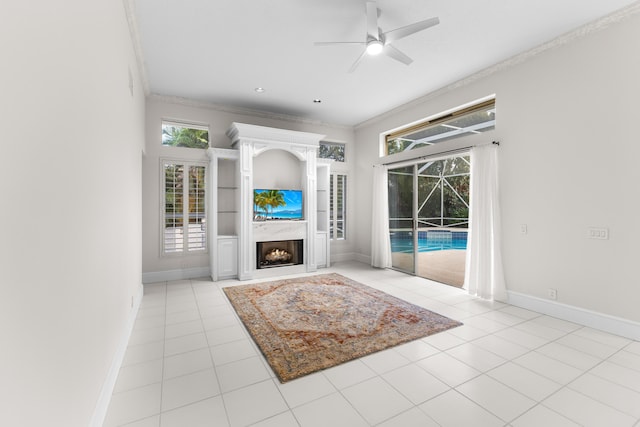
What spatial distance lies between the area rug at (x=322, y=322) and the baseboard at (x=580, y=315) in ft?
4.03

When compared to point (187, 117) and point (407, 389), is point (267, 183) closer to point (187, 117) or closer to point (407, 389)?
point (187, 117)

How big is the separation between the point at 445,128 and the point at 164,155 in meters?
4.93

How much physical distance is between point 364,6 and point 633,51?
108 inches

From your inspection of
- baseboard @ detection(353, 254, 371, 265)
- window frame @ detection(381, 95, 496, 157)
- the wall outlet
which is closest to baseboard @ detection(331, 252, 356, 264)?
baseboard @ detection(353, 254, 371, 265)

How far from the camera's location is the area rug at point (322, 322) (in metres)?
2.54

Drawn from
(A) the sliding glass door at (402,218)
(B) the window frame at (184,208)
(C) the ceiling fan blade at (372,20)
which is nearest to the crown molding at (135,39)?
(B) the window frame at (184,208)

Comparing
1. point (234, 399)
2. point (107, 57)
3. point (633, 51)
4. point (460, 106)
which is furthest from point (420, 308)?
point (107, 57)

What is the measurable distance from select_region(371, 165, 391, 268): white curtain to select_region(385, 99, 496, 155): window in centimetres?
61

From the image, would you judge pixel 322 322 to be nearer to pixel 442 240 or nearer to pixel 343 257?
pixel 343 257

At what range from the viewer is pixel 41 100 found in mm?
1045

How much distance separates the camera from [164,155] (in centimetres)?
504

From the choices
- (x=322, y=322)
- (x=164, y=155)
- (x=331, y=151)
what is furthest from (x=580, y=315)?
(x=164, y=155)

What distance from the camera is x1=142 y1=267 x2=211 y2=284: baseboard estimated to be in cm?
491

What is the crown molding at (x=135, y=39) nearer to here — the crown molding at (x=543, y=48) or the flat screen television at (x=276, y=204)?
the flat screen television at (x=276, y=204)
